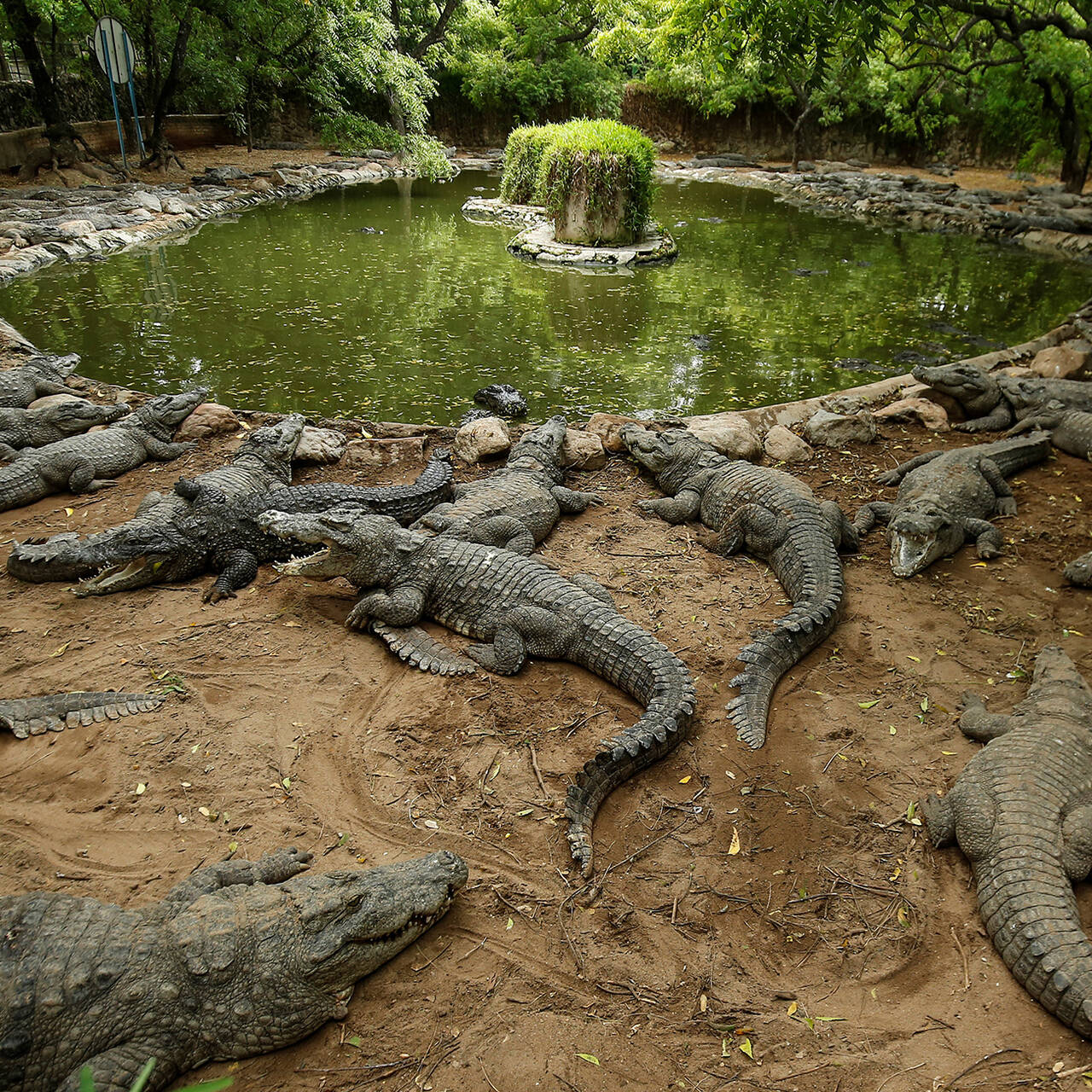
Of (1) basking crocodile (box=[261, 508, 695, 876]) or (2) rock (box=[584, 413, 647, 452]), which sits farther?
(2) rock (box=[584, 413, 647, 452])

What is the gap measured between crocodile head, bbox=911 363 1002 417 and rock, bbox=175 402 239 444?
600 cm

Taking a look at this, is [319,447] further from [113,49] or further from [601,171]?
[113,49]

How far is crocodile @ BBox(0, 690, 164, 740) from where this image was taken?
134 inches

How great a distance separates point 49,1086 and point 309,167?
21.1 meters

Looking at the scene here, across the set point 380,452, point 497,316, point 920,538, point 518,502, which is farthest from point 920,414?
point 497,316

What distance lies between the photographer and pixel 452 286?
10531 mm

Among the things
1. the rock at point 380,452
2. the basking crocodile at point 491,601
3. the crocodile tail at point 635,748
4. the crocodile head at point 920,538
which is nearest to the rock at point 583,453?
the rock at point 380,452

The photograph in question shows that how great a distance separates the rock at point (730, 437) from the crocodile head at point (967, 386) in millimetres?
1844

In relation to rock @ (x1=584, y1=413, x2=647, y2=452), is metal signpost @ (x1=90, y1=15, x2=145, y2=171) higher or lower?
higher

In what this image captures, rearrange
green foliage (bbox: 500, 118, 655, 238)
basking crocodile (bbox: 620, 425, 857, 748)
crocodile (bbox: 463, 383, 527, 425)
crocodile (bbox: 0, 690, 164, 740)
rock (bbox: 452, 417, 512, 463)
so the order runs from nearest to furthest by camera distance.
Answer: crocodile (bbox: 0, 690, 164, 740)
basking crocodile (bbox: 620, 425, 857, 748)
rock (bbox: 452, 417, 512, 463)
crocodile (bbox: 463, 383, 527, 425)
green foliage (bbox: 500, 118, 655, 238)

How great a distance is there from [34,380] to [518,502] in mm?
4794

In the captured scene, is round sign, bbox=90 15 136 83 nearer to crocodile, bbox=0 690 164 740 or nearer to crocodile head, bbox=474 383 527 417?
crocodile head, bbox=474 383 527 417

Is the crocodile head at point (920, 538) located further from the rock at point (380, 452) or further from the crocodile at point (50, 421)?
the crocodile at point (50, 421)

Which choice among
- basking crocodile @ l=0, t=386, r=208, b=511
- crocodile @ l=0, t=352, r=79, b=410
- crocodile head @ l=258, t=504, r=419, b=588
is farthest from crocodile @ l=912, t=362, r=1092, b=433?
crocodile @ l=0, t=352, r=79, b=410
